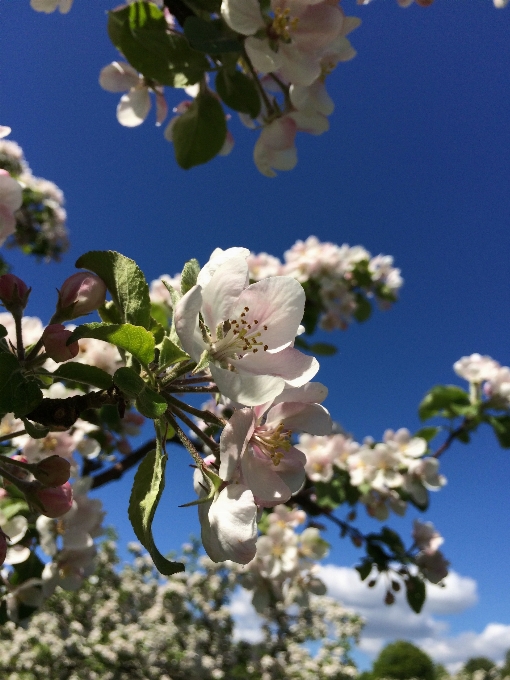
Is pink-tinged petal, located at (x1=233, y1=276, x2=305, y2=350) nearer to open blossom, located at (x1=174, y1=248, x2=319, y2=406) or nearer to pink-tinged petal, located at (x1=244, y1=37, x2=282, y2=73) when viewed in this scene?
open blossom, located at (x1=174, y1=248, x2=319, y2=406)

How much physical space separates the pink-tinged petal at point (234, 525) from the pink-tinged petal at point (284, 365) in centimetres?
15

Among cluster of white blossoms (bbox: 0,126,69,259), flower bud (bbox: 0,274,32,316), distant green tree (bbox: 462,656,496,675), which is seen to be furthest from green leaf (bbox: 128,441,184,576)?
distant green tree (bbox: 462,656,496,675)

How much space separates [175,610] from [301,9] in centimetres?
620

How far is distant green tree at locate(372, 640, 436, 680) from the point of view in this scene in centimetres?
2736

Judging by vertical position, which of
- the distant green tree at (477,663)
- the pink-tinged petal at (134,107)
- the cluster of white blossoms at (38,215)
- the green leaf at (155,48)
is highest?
the cluster of white blossoms at (38,215)

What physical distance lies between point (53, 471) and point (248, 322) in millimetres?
395

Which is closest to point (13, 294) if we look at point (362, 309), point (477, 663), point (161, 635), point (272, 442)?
point (272, 442)

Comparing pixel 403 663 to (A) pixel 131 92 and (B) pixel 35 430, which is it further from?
(B) pixel 35 430

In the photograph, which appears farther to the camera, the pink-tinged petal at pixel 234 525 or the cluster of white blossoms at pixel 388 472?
the cluster of white blossoms at pixel 388 472

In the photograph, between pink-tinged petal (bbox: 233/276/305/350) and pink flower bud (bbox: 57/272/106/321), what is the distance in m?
0.21

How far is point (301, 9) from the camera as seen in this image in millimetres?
1113

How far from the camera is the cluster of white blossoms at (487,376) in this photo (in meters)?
2.65

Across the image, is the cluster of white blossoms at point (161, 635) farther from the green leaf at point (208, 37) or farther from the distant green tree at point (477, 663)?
the distant green tree at point (477, 663)

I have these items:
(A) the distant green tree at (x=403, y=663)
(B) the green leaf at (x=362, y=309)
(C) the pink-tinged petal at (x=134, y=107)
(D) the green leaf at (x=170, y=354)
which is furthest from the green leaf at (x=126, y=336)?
(A) the distant green tree at (x=403, y=663)
